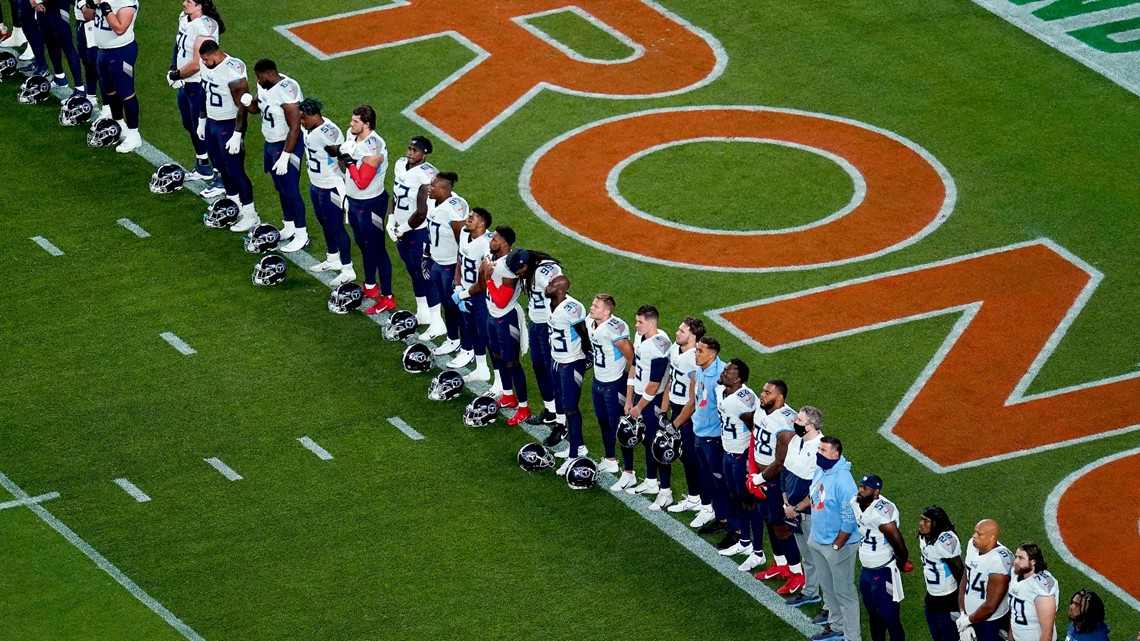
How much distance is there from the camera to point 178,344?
18906mm

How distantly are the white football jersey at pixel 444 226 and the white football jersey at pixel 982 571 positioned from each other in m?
6.33

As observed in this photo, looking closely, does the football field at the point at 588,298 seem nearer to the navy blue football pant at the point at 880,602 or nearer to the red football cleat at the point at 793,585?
the red football cleat at the point at 793,585

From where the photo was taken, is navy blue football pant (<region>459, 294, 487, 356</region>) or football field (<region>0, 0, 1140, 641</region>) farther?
navy blue football pant (<region>459, 294, 487, 356</region>)

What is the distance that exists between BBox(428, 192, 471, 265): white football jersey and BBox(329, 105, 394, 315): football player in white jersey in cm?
83

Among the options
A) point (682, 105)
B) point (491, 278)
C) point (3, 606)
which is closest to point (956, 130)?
point (682, 105)

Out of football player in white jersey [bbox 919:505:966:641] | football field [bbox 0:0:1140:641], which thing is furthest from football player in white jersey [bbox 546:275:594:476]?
football player in white jersey [bbox 919:505:966:641]

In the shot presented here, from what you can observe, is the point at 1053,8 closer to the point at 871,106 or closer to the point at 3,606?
the point at 871,106

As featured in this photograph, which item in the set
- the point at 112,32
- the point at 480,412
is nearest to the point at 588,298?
the point at 480,412

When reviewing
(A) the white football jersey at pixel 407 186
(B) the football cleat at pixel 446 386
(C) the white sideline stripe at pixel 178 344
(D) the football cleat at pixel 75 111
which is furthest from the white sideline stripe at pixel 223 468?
(D) the football cleat at pixel 75 111

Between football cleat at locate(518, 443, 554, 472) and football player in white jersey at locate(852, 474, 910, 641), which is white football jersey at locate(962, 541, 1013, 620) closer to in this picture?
football player in white jersey at locate(852, 474, 910, 641)

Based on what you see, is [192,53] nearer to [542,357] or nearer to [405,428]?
[405,428]

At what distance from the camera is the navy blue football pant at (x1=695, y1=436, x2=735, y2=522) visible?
1590 cm

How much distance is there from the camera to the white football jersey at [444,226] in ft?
59.1

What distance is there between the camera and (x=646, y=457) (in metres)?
16.8
